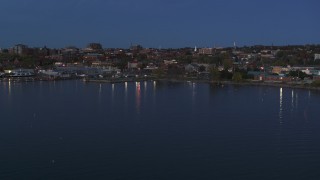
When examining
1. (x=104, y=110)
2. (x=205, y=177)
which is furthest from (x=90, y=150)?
(x=104, y=110)

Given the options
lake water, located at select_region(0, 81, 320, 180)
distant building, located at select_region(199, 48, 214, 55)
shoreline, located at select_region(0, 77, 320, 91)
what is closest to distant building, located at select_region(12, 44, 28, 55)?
distant building, located at select_region(199, 48, 214, 55)

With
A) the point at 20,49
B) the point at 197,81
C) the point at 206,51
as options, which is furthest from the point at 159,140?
the point at 206,51

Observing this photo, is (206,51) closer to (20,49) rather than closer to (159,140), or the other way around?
(20,49)

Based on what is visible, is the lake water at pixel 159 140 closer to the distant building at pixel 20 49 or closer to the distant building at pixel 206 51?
the distant building at pixel 20 49

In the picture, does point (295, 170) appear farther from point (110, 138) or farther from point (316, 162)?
point (110, 138)

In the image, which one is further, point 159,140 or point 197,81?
point 197,81

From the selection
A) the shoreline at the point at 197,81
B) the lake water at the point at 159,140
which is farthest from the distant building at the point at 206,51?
the lake water at the point at 159,140

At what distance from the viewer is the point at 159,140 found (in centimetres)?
352

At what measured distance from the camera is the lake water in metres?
2.76

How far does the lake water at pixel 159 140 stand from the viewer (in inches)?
109

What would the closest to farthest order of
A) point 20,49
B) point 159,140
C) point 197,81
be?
point 159,140, point 197,81, point 20,49

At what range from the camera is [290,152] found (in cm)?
317

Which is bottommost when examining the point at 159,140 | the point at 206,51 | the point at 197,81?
the point at 159,140

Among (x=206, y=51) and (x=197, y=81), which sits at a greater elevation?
(x=206, y=51)
